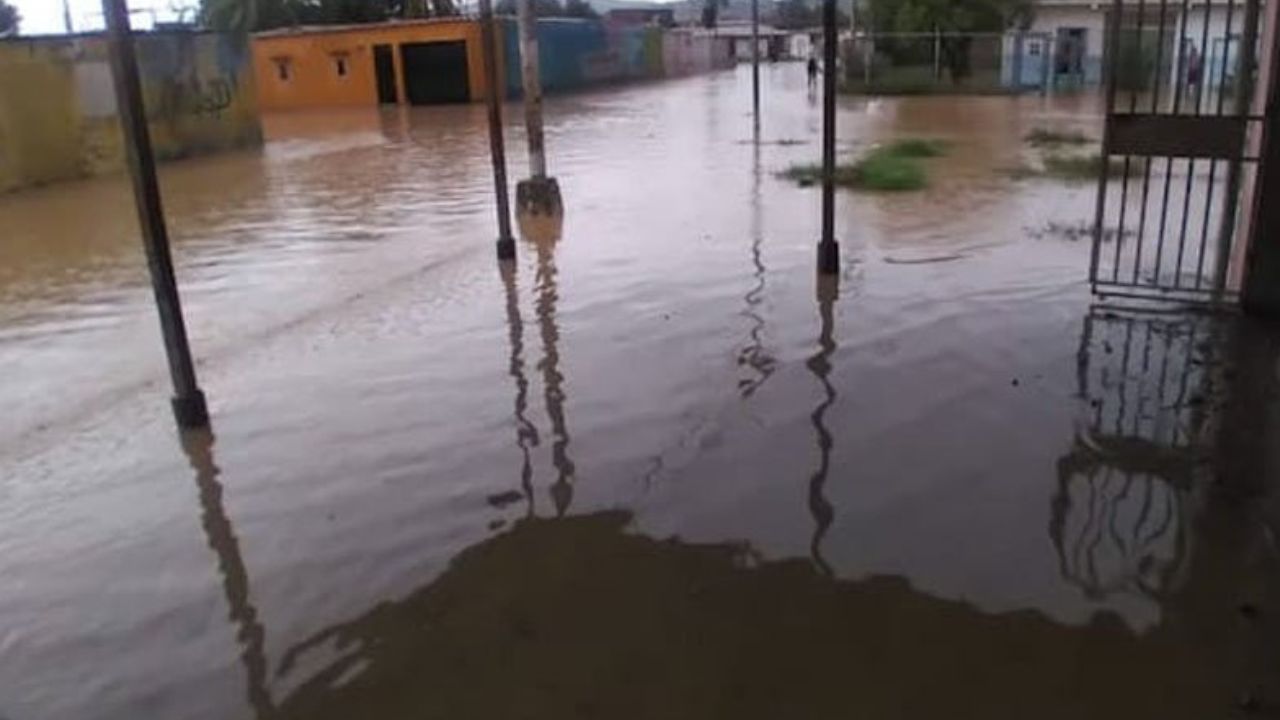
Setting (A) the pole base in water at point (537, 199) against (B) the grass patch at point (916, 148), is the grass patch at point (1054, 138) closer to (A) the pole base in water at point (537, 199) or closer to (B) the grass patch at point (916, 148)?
(B) the grass patch at point (916, 148)

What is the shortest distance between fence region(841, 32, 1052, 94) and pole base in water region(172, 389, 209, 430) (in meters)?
33.1

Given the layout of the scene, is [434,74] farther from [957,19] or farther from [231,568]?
[231,568]

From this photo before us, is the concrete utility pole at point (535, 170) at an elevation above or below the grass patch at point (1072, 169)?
above

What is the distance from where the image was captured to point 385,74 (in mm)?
42344

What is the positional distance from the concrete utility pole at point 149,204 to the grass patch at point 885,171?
10026 millimetres

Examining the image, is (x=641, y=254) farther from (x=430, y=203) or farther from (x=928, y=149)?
(x=928, y=149)

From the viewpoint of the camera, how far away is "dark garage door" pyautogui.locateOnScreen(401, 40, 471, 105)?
4153 cm

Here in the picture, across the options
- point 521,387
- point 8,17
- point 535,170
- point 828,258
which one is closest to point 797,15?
point 8,17

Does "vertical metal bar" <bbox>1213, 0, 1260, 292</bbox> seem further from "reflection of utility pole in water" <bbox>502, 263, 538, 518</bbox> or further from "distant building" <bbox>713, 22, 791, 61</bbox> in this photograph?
"distant building" <bbox>713, 22, 791, 61</bbox>

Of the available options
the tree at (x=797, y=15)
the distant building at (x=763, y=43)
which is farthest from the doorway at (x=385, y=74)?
the tree at (x=797, y=15)

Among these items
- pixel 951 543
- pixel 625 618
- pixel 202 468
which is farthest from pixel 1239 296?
pixel 202 468

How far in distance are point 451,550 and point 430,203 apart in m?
11.9

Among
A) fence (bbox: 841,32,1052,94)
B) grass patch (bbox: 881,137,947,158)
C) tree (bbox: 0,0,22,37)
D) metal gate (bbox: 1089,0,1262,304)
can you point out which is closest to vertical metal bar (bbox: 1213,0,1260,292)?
metal gate (bbox: 1089,0,1262,304)

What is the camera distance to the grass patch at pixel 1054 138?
67.6ft
